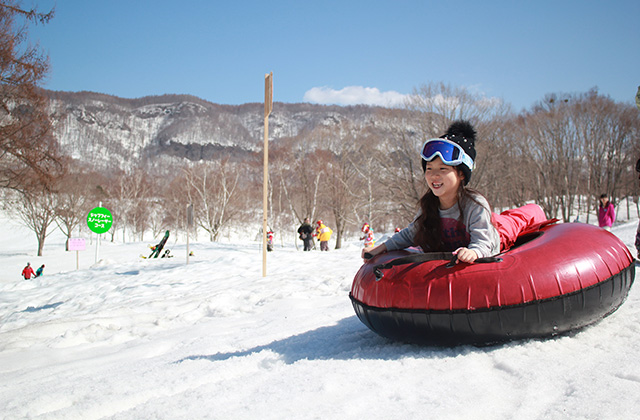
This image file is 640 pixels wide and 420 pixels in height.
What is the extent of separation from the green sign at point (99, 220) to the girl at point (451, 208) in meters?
12.0

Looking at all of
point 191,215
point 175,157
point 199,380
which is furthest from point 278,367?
point 175,157

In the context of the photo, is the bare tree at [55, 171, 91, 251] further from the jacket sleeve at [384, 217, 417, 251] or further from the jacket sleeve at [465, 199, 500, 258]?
the jacket sleeve at [465, 199, 500, 258]

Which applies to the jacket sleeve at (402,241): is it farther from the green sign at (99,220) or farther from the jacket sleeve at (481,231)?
the green sign at (99,220)

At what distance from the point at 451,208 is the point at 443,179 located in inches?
10.6

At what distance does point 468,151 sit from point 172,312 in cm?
427

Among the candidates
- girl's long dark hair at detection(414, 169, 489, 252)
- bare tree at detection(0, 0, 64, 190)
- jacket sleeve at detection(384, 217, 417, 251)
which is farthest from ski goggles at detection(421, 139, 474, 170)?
bare tree at detection(0, 0, 64, 190)

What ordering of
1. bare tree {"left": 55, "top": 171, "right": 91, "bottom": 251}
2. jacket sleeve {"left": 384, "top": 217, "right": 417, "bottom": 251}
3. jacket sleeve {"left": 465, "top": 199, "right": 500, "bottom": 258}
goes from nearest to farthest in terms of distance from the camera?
1. jacket sleeve {"left": 465, "top": 199, "right": 500, "bottom": 258}
2. jacket sleeve {"left": 384, "top": 217, "right": 417, "bottom": 251}
3. bare tree {"left": 55, "top": 171, "right": 91, "bottom": 251}

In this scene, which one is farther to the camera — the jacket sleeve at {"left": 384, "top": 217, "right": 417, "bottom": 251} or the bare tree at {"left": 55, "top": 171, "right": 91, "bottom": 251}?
the bare tree at {"left": 55, "top": 171, "right": 91, "bottom": 251}

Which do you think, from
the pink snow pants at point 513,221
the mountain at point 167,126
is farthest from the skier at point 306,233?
the mountain at point 167,126

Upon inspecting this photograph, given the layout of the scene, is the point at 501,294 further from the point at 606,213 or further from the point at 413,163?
the point at 413,163

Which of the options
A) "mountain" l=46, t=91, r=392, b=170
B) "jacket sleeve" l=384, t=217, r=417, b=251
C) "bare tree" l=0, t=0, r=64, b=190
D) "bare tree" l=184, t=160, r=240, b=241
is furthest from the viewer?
"mountain" l=46, t=91, r=392, b=170

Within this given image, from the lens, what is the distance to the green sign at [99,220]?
12.5 meters

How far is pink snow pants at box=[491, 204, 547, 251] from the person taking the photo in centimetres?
328

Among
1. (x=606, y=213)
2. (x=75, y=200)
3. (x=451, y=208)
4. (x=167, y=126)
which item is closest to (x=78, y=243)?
(x=451, y=208)
